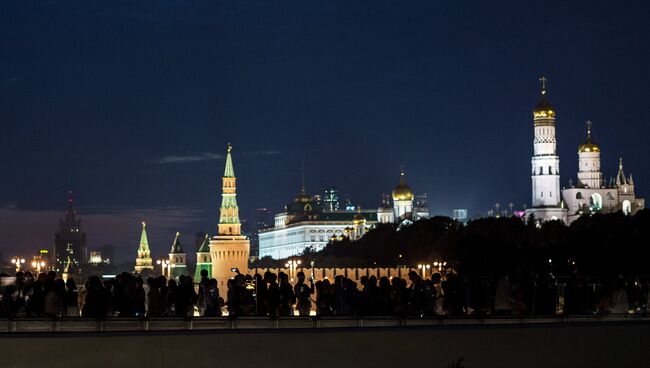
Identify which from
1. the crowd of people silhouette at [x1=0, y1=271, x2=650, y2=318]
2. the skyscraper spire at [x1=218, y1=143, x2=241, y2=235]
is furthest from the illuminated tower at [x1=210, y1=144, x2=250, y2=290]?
the crowd of people silhouette at [x1=0, y1=271, x2=650, y2=318]

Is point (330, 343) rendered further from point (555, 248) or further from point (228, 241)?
point (228, 241)

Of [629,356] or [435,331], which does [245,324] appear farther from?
[629,356]

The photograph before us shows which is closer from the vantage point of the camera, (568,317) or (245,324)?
(245,324)

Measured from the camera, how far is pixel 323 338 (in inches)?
1066

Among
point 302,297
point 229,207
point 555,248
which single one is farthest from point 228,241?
point 302,297

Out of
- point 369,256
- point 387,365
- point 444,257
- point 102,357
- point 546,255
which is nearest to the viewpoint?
point 102,357

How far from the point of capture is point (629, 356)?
2933cm

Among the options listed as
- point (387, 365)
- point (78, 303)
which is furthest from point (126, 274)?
point (387, 365)

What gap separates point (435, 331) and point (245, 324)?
3.58 meters

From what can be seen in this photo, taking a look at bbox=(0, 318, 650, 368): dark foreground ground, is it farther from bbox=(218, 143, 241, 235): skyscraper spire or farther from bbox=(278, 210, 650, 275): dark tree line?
bbox=(218, 143, 241, 235): skyscraper spire

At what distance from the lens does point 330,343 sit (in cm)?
2714

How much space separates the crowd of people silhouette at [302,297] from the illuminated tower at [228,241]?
148245 mm

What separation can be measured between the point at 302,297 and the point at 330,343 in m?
3.82

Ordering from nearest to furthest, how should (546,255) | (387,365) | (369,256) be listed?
1. (387,365)
2. (546,255)
3. (369,256)
